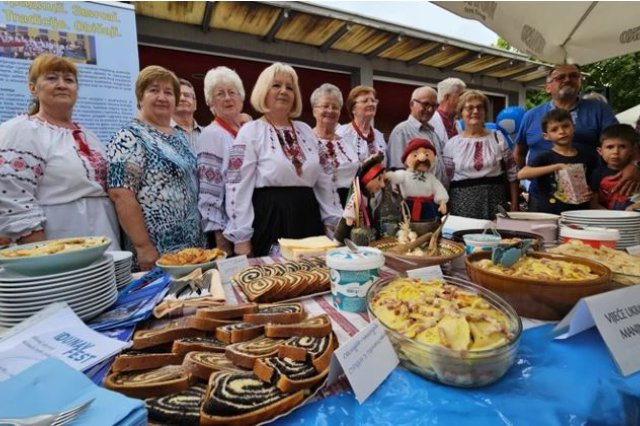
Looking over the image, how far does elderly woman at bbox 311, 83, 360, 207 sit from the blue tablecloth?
1776mm

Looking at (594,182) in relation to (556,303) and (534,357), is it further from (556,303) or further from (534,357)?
(534,357)

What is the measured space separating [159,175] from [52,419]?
4.49 ft

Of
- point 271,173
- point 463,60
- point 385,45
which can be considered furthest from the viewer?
point 463,60

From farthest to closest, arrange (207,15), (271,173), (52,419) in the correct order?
(207,15) < (271,173) < (52,419)

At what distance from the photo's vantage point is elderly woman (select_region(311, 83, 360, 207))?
7.80ft

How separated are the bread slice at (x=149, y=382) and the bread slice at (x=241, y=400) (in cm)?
6

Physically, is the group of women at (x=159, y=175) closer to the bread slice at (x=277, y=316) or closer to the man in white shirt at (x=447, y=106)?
the bread slice at (x=277, y=316)

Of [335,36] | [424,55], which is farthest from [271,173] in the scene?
[424,55]

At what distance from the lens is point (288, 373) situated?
606 mm

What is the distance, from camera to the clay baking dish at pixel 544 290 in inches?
32.1

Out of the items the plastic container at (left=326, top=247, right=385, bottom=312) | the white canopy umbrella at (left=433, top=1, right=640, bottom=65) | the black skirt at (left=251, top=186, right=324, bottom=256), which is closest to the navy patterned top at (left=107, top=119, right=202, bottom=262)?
the black skirt at (left=251, top=186, right=324, bottom=256)

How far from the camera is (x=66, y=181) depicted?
158cm

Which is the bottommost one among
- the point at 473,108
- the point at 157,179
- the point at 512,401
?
the point at 512,401

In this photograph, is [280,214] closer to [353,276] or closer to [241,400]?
[353,276]
